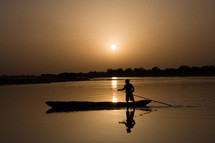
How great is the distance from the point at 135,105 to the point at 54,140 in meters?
11.4

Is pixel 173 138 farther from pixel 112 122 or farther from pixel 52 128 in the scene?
pixel 52 128

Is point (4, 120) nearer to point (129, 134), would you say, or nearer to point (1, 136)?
point (1, 136)

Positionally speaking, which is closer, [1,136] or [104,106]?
[1,136]

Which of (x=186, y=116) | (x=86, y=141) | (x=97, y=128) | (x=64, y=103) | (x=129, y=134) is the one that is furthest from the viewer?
(x=64, y=103)

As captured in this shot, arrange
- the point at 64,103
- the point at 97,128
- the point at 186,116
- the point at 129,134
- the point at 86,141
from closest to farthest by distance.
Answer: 1. the point at 86,141
2. the point at 129,134
3. the point at 97,128
4. the point at 186,116
5. the point at 64,103

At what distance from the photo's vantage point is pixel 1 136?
11.8 metres

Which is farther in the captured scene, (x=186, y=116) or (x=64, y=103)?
(x=64, y=103)

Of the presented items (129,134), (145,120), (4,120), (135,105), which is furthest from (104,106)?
(129,134)

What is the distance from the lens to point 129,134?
11.3 metres

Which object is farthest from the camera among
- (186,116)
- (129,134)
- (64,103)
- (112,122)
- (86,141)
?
(64,103)

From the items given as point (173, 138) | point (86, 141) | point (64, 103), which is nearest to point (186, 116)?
point (173, 138)

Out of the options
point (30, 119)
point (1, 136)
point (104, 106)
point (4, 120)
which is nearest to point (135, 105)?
point (104, 106)

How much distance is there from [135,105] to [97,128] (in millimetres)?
8693

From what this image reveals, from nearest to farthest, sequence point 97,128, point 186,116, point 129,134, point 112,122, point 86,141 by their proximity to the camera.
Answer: point 86,141 < point 129,134 < point 97,128 < point 112,122 < point 186,116
